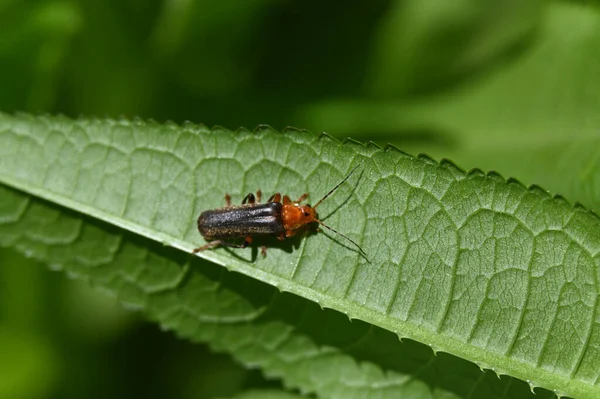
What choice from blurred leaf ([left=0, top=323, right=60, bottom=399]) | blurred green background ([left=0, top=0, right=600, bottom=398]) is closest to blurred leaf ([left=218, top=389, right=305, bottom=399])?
blurred green background ([left=0, top=0, right=600, bottom=398])

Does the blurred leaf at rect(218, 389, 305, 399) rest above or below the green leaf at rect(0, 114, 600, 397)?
below

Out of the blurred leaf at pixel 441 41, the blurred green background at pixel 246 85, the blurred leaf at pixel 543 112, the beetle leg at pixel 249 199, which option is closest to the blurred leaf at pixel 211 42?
the blurred green background at pixel 246 85

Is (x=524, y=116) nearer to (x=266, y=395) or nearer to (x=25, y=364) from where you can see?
(x=266, y=395)

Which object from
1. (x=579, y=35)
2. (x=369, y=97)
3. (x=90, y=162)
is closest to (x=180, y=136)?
(x=90, y=162)

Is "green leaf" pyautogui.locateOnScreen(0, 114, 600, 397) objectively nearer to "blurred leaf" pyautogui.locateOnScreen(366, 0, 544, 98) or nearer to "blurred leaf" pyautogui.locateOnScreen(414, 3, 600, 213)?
"blurred leaf" pyautogui.locateOnScreen(414, 3, 600, 213)

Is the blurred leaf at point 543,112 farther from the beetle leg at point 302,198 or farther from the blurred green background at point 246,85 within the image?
the beetle leg at point 302,198

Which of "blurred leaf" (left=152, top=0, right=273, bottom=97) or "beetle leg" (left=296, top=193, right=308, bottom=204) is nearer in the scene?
"beetle leg" (left=296, top=193, right=308, bottom=204)

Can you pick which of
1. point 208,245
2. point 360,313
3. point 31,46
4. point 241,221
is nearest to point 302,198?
point 241,221
